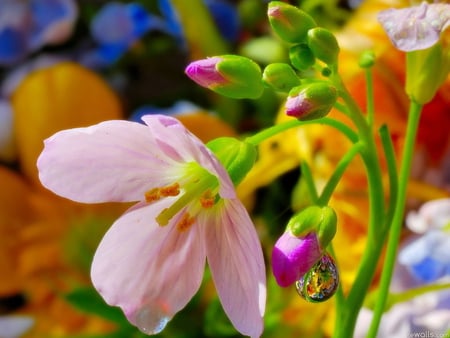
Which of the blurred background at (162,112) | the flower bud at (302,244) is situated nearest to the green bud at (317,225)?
the flower bud at (302,244)

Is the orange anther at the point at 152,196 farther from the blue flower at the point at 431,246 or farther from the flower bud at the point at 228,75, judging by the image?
the blue flower at the point at 431,246

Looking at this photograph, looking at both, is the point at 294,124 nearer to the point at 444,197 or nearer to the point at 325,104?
the point at 325,104

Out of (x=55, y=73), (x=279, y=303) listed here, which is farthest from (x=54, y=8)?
(x=279, y=303)

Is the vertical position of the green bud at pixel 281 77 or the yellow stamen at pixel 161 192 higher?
the green bud at pixel 281 77

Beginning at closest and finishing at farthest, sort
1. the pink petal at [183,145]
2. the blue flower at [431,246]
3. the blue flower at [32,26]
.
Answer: the pink petal at [183,145]
the blue flower at [431,246]
the blue flower at [32,26]

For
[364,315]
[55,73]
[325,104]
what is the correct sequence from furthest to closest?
[55,73], [364,315], [325,104]

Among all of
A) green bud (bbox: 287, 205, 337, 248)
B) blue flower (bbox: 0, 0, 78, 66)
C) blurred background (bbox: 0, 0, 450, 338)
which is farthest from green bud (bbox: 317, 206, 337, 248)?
blue flower (bbox: 0, 0, 78, 66)

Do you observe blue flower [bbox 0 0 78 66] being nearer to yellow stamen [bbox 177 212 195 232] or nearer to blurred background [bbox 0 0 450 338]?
blurred background [bbox 0 0 450 338]
